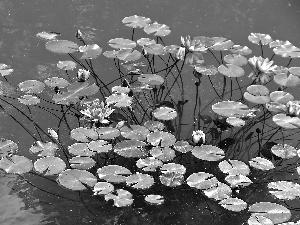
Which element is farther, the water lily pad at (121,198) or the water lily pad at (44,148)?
the water lily pad at (44,148)

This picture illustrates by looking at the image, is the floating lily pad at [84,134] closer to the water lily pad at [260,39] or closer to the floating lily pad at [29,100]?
the floating lily pad at [29,100]

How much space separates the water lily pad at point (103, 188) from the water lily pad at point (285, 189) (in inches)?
26.0

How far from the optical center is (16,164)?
6.85ft

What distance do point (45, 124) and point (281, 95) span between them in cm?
116

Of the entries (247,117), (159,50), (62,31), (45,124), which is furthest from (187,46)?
(62,31)

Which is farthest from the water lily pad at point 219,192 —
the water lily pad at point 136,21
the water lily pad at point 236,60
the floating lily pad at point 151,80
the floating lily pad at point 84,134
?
the water lily pad at point 136,21

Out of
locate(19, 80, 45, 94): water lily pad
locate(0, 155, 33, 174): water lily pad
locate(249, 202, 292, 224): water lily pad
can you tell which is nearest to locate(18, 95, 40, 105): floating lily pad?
locate(19, 80, 45, 94): water lily pad

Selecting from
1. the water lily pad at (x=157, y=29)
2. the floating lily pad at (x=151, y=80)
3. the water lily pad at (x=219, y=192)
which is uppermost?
the water lily pad at (x=157, y=29)

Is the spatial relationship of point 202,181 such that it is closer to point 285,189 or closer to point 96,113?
point 285,189

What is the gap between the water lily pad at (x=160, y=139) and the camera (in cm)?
220

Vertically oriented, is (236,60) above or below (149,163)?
above

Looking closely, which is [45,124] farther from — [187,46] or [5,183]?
[187,46]

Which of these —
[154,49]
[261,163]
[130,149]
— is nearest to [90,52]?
[154,49]

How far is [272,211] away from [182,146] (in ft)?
1.57
